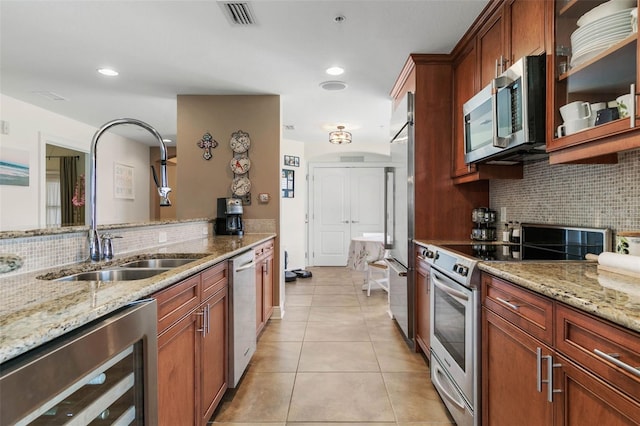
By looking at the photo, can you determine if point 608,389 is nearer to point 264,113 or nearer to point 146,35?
point 146,35

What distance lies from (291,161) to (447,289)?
5.06 meters

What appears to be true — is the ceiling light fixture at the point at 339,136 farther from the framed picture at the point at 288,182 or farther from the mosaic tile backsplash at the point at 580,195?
the mosaic tile backsplash at the point at 580,195

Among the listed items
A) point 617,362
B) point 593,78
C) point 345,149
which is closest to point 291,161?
point 345,149

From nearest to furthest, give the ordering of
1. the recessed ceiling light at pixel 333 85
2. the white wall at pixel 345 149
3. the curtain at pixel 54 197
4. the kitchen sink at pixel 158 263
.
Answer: the kitchen sink at pixel 158 263 → the recessed ceiling light at pixel 333 85 → the curtain at pixel 54 197 → the white wall at pixel 345 149

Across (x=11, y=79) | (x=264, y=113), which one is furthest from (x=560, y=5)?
(x=11, y=79)

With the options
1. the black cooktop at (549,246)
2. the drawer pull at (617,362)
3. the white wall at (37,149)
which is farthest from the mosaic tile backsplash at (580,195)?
the white wall at (37,149)

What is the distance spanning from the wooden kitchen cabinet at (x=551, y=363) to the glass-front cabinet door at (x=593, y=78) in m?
0.66

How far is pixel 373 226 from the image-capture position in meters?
7.52

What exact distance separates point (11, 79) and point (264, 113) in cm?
250

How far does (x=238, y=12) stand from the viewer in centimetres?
230

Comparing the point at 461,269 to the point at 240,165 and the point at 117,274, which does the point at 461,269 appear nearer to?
the point at 117,274

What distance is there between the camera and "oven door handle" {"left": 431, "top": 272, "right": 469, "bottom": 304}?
179 cm

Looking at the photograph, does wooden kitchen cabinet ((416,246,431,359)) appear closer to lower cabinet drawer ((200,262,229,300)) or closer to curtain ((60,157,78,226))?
lower cabinet drawer ((200,262,229,300))

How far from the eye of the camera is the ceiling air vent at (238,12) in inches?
87.0
